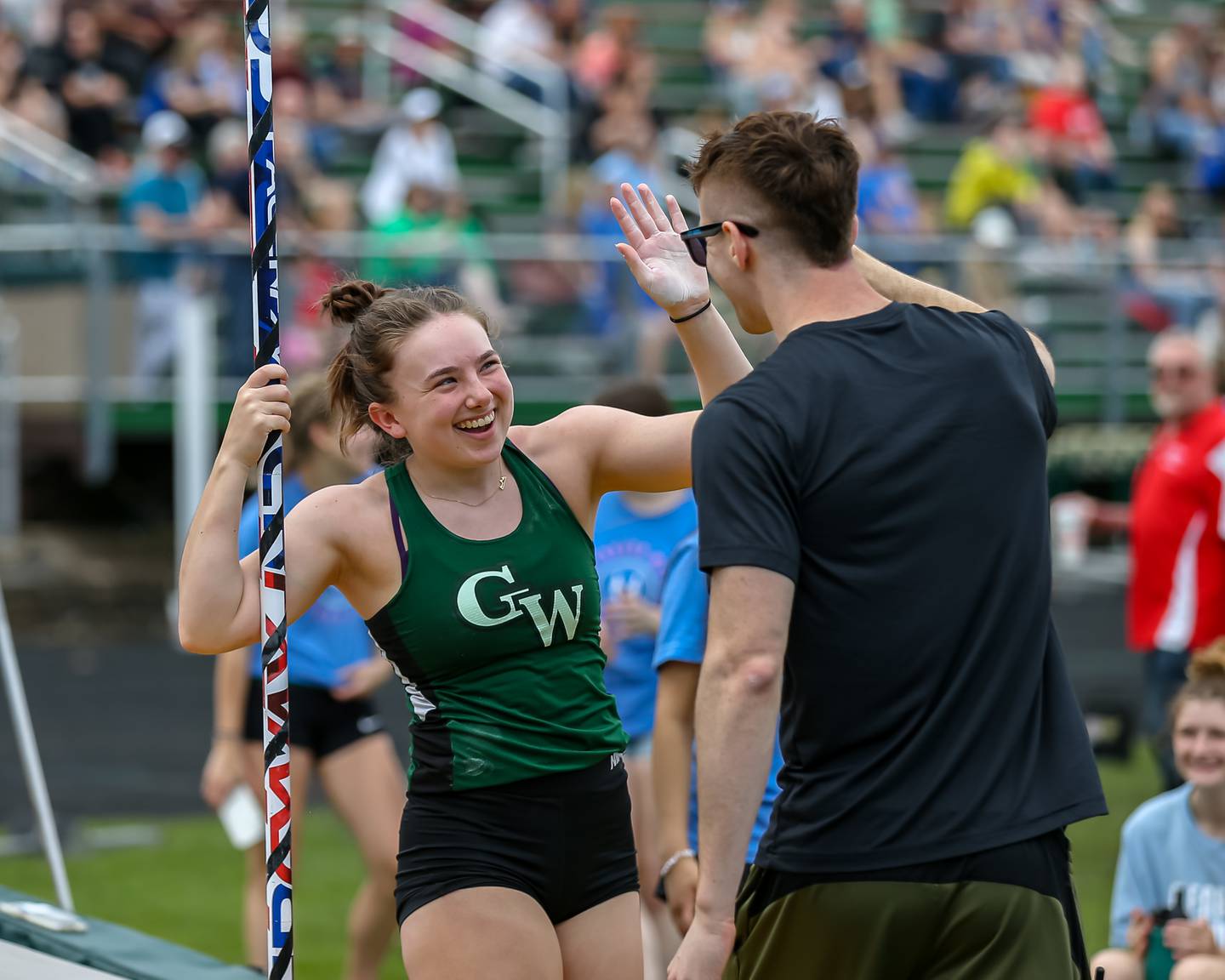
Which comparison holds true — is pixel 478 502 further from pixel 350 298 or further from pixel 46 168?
Answer: pixel 46 168

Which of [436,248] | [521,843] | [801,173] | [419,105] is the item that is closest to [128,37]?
[419,105]

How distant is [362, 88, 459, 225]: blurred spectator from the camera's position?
15328mm

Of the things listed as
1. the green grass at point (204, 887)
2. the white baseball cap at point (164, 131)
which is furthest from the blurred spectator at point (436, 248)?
the green grass at point (204, 887)

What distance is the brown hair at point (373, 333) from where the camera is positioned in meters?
3.82

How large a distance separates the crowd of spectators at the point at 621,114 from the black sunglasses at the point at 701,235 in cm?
821

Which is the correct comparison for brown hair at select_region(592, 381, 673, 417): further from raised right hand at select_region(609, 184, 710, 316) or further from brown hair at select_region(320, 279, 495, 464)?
raised right hand at select_region(609, 184, 710, 316)

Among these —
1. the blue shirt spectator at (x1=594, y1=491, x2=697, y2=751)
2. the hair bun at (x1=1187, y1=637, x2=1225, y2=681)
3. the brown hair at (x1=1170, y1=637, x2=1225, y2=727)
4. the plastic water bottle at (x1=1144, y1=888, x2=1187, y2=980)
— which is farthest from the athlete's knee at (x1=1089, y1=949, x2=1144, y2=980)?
the blue shirt spectator at (x1=594, y1=491, x2=697, y2=751)

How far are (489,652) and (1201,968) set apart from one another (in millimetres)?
2233

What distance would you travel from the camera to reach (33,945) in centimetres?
473

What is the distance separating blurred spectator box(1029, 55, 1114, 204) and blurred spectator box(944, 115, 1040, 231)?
4.47 ft

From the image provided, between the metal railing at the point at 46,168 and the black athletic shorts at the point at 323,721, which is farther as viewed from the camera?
the metal railing at the point at 46,168

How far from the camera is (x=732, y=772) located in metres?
3.04

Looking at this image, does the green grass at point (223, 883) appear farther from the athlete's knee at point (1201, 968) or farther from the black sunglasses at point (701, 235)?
the black sunglasses at point (701, 235)

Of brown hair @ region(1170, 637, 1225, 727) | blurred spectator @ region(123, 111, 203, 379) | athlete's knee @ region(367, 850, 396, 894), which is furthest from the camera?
blurred spectator @ region(123, 111, 203, 379)
